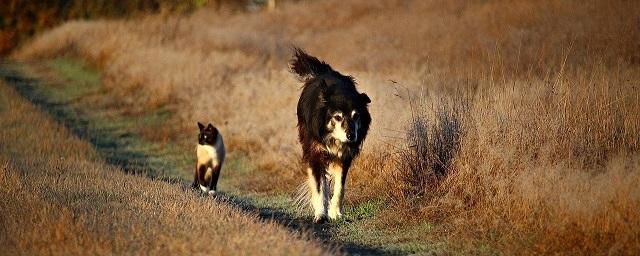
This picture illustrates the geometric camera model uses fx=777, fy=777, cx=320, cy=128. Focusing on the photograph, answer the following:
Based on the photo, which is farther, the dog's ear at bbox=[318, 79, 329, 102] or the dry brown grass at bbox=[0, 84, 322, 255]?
the dog's ear at bbox=[318, 79, 329, 102]

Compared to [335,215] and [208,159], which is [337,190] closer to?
[335,215]

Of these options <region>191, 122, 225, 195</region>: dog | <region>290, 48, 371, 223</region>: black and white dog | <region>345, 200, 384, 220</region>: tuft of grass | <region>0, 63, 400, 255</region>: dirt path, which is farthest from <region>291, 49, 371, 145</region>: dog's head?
<region>191, 122, 225, 195</region>: dog

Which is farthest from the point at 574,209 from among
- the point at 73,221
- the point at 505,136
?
the point at 73,221

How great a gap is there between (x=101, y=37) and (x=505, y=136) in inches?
988

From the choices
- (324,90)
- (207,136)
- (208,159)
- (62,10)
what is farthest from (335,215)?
(62,10)

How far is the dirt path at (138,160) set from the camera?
8430 mm

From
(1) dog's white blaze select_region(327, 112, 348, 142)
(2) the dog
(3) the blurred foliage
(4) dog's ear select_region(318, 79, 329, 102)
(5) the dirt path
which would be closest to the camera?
(5) the dirt path

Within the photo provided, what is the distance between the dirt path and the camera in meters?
8.43

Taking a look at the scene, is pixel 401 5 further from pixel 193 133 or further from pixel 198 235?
pixel 198 235

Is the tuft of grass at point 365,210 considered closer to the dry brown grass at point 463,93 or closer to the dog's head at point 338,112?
the dry brown grass at point 463,93

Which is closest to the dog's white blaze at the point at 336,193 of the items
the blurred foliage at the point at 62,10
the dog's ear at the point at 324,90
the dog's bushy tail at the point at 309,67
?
the dog's ear at the point at 324,90

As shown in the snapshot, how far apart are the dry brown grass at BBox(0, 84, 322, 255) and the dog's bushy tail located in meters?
2.37

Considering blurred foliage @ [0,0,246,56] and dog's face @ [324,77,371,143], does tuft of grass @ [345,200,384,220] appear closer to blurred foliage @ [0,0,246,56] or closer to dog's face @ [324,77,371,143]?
dog's face @ [324,77,371,143]

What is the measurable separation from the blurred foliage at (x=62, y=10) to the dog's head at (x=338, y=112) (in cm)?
3589
